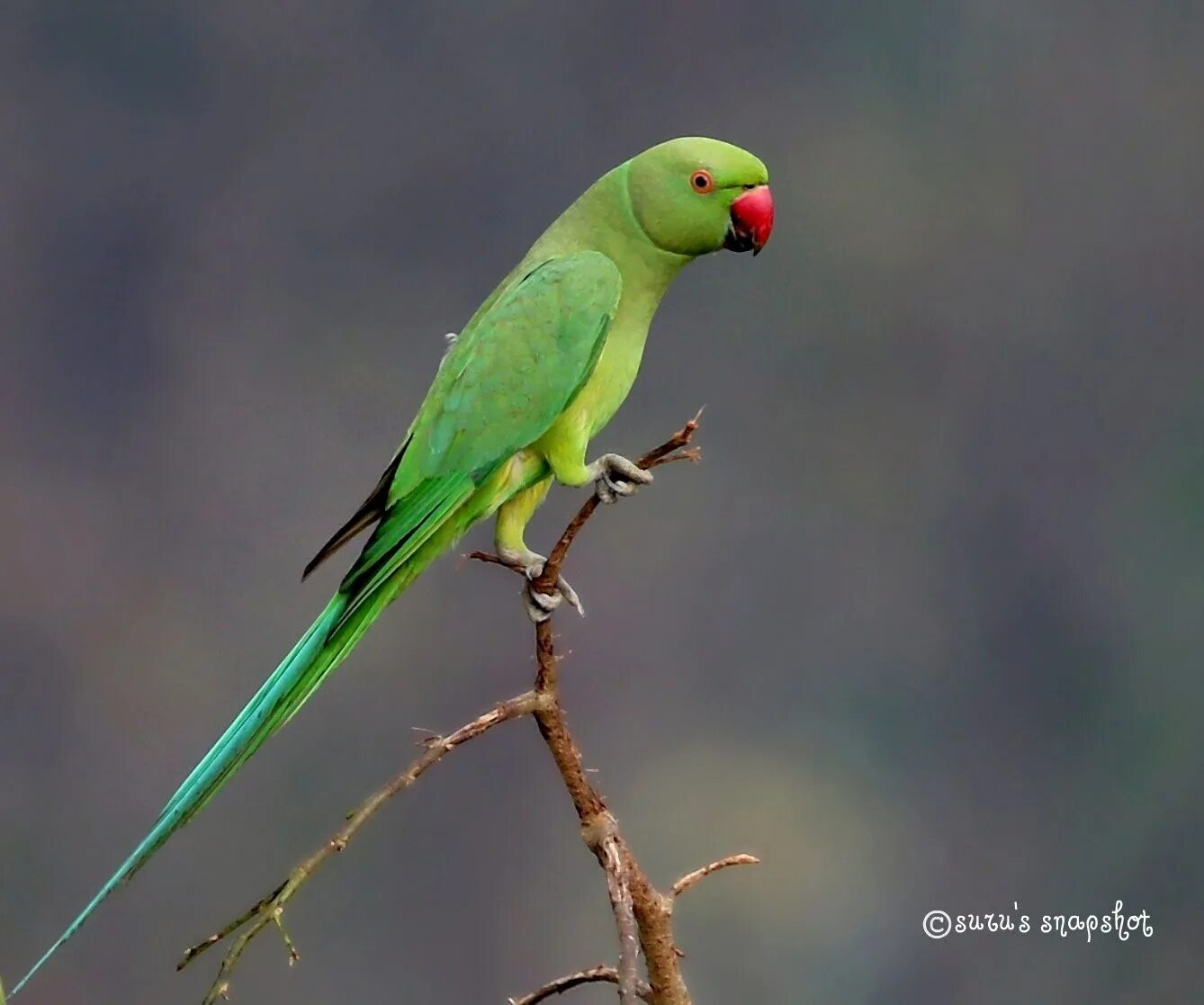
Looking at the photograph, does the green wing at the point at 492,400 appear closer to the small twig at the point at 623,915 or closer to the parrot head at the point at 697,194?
the parrot head at the point at 697,194

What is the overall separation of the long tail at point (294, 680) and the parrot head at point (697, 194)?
0.37 metres

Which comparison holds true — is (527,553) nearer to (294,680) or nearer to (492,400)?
(492,400)

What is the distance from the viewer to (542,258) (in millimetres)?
1369

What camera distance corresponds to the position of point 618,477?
1.24 metres

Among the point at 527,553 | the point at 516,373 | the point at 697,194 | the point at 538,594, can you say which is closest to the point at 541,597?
the point at 538,594

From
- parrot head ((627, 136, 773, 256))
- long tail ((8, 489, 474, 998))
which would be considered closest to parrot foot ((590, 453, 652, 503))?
long tail ((8, 489, 474, 998))

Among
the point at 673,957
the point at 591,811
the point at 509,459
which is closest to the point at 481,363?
the point at 509,459

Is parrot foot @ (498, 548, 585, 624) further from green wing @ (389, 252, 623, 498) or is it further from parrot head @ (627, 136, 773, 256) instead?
parrot head @ (627, 136, 773, 256)

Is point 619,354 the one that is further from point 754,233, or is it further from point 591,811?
point 591,811

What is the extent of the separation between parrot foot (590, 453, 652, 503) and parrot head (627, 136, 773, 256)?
27 centimetres

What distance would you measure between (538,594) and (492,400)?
19cm

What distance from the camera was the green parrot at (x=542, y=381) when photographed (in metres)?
1.22

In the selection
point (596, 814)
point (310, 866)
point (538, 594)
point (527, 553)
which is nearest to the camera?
point (310, 866)

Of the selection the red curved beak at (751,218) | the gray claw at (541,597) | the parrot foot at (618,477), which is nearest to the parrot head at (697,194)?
the red curved beak at (751,218)
